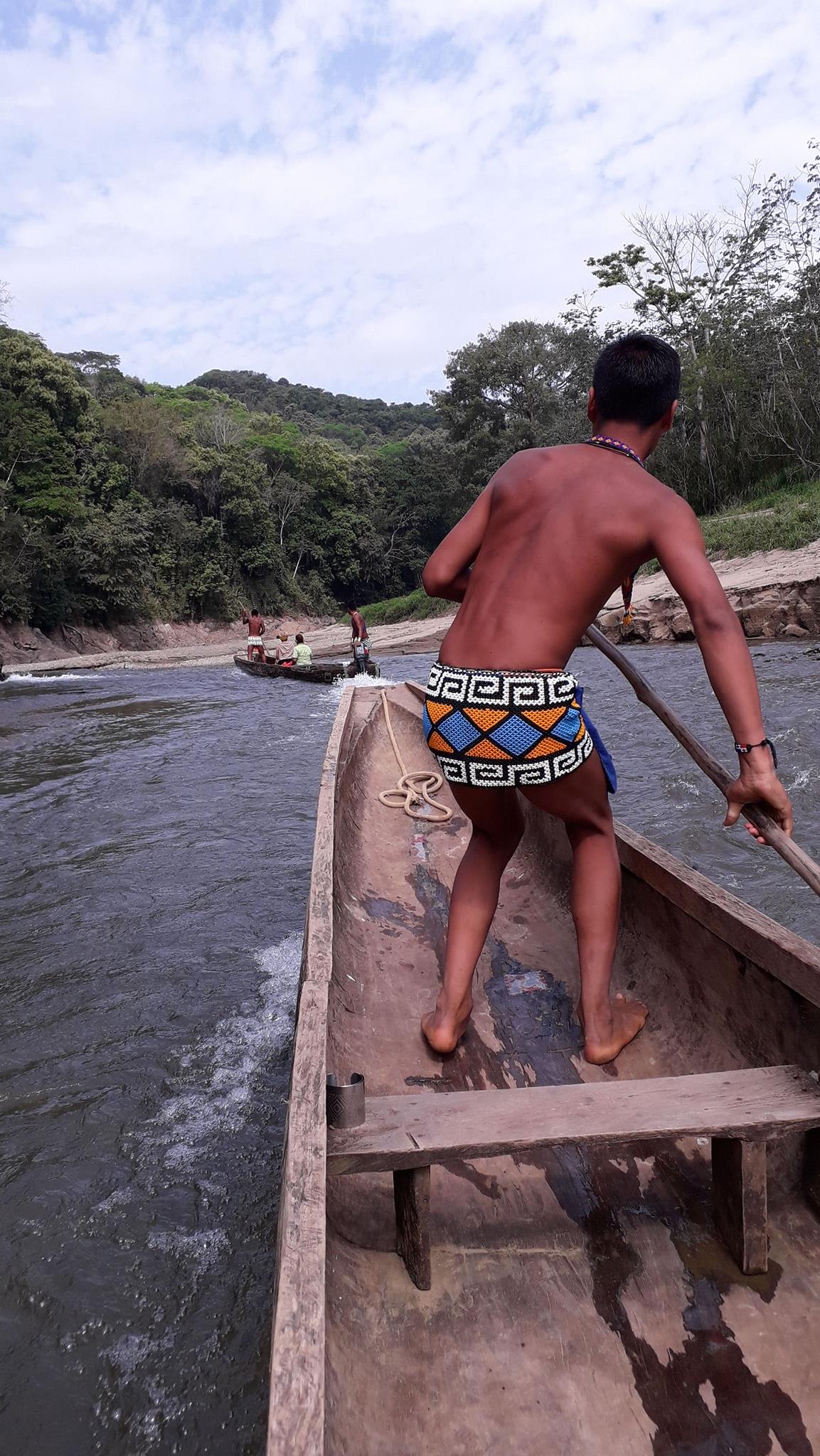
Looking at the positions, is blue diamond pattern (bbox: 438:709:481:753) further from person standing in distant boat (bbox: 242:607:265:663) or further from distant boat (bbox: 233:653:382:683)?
person standing in distant boat (bbox: 242:607:265:663)

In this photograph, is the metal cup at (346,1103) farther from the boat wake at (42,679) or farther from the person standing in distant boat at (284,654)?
the boat wake at (42,679)

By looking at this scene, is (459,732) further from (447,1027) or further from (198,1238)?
(198,1238)

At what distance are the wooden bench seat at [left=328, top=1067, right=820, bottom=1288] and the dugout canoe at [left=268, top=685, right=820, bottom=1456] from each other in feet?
0.29

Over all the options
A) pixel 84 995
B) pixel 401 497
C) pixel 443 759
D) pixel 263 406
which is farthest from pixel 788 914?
pixel 263 406

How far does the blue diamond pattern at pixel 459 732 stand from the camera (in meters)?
1.93

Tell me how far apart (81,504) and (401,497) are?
17.2 metres

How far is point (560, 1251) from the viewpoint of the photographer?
160 centimetres

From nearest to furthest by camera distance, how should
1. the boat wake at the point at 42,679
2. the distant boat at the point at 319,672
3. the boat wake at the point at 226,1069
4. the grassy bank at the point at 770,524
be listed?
the boat wake at the point at 226,1069
the distant boat at the point at 319,672
the grassy bank at the point at 770,524
the boat wake at the point at 42,679

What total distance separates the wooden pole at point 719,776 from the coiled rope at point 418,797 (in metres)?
1.78

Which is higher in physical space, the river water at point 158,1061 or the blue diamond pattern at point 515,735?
the blue diamond pattern at point 515,735

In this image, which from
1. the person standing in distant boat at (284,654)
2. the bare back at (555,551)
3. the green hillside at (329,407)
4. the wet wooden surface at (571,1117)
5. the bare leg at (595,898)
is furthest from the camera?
the green hillside at (329,407)

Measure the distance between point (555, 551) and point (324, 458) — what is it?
38935mm

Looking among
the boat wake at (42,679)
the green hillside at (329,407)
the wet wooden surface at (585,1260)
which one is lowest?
the boat wake at (42,679)

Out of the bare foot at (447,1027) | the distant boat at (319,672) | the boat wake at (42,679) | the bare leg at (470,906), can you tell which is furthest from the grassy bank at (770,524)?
the bare foot at (447,1027)
